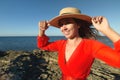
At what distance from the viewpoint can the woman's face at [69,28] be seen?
13.2 ft

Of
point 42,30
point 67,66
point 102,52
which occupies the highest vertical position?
point 42,30

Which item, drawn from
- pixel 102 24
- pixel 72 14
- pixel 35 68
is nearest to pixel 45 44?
pixel 72 14

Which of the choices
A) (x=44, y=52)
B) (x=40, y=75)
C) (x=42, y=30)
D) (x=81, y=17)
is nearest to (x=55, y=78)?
(x=40, y=75)

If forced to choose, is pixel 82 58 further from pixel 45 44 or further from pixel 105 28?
pixel 45 44

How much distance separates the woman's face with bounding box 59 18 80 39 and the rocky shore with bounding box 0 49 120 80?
5.91m

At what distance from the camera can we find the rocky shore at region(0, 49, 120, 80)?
9.96m

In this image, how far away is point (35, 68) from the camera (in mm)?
10797

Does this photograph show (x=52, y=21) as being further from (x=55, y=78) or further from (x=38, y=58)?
(x=38, y=58)

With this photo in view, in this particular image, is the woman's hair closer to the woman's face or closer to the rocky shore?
the woman's face

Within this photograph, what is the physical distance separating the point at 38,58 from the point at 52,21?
25.2 ft

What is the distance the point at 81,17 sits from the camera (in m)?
4.09

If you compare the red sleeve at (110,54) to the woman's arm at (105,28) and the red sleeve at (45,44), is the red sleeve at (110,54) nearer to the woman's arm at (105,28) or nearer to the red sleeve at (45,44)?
the woman's arm at (105,28)

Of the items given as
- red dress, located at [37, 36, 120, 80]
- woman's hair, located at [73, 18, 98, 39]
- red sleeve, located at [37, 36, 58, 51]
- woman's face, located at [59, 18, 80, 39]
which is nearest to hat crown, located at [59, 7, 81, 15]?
woman's face, located at [59, 18, 80, 39]

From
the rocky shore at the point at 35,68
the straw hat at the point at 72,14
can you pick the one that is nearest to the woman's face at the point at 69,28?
the straw hat at the point at 72,14
